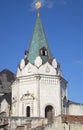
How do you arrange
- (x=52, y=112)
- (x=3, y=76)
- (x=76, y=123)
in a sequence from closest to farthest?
(x=76, y=123), (x=52, y=112), (x=3, y=76)

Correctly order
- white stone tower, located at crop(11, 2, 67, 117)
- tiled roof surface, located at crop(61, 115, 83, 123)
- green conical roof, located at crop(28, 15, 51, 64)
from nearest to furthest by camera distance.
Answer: tiled roof surface, located at crop(61, 115, 83, 123) < white stone tower, located at crop(11, 2, 67, 117) < green conical roof, located at crop(28, 15, 51, 64)

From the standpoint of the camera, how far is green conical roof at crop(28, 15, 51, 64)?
52.0 m

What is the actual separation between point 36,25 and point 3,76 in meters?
12.3

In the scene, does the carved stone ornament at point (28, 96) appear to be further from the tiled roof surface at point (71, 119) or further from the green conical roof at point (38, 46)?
the tiled roof surface at point (71, 119)

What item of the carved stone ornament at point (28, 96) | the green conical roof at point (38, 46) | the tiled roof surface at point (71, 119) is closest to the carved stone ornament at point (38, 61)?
the green conical roof at point (38, 46)

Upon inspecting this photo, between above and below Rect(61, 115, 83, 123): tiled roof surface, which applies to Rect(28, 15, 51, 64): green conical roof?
above

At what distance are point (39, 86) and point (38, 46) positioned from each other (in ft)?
20.1

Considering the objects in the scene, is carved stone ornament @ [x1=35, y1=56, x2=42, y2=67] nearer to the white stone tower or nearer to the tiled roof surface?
the white stone tower

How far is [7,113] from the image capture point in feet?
174

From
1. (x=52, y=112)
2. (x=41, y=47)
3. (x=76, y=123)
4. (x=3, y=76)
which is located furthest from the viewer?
(x=3, y=76)

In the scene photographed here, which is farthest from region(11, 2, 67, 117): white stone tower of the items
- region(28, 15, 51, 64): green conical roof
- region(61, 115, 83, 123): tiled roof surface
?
region(61, 115, 83, 123): tiled roof surface

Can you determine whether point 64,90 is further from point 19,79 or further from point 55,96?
point 19,79

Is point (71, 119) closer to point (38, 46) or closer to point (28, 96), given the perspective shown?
point (28, 96)

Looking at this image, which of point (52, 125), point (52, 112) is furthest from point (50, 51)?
point (52, 125)
